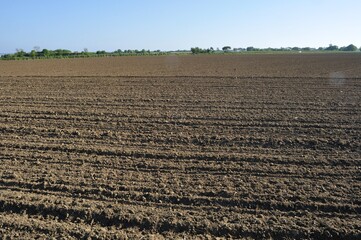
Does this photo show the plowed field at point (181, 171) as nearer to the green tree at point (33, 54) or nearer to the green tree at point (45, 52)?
the green tree at point (33, 54)

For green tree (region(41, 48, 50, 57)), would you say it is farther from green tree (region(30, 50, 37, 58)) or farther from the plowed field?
the plowed field

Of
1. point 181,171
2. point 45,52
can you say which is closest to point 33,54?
point 45,52

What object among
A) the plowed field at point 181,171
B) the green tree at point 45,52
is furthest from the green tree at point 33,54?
the plowed field at point 181,171

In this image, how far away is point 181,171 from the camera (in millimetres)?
6387

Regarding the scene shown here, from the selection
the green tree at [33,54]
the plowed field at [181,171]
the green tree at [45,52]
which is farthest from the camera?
the green tree at [45,52]

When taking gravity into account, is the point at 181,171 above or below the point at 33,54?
below

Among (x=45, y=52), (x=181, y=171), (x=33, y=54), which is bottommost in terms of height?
(x=181, y=171)

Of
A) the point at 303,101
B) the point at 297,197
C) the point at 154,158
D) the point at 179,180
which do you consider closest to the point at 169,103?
the point at 303,101

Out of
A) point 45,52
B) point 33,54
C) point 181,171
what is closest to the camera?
point 181,171

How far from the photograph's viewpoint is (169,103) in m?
12.7

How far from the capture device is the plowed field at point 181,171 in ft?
15.5

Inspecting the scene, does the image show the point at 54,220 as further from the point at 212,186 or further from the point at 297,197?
the point at 297,197

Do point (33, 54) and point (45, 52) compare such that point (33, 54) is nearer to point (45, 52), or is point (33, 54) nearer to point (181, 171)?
point (45, 52)

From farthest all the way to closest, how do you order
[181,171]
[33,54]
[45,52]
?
[45,52] < [33,54] < [181,171]
